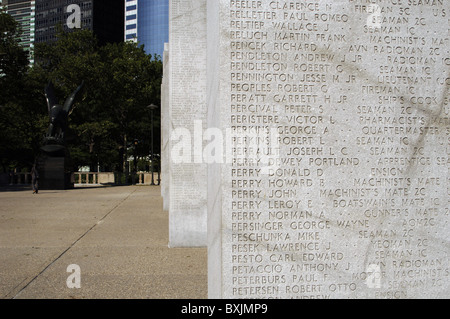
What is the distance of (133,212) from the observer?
13.9 metres

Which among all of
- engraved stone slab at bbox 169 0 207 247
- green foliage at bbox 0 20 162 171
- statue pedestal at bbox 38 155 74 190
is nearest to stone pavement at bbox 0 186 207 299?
engraved stone slab at bbox 169 0 207 247

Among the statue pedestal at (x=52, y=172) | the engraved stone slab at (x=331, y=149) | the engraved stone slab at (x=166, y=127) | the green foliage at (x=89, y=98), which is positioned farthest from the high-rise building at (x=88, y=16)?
the engraved stone slab at (x=331, y=149)

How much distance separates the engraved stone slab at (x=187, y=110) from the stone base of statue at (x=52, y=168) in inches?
834

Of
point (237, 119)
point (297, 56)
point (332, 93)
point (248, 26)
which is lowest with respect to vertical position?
point (237, 119)

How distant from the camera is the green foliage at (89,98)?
3772 cm

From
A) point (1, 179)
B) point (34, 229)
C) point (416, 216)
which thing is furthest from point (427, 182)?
point (1, 179)

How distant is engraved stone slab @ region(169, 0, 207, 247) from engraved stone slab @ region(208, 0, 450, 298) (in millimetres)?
4931

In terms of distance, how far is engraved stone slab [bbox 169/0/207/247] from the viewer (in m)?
8.17

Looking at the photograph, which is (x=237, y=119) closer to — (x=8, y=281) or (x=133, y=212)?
(x=8, y=281)

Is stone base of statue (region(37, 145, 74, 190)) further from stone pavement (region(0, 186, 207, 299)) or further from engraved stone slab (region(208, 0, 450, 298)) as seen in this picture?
engraved stone slab (region(208, 0, 450, 298))

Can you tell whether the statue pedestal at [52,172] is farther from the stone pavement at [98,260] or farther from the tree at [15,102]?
the stone pavement at [98,260]

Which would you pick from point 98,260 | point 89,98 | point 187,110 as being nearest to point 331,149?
point 98,260

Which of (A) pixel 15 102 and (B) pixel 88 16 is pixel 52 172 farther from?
(B) pixel 88 16

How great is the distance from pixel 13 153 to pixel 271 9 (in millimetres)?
43383
